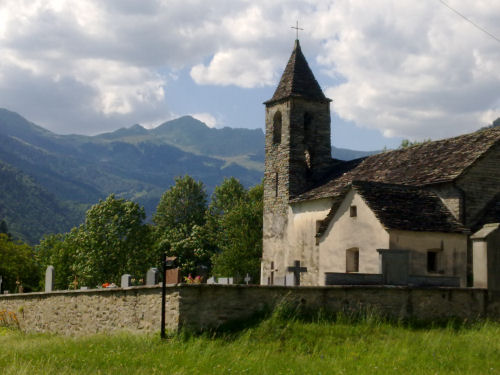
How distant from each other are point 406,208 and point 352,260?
3.36 meters

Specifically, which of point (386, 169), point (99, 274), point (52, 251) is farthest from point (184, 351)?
point (52, 251)

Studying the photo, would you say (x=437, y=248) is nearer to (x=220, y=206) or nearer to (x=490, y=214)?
(x=490, y=214)

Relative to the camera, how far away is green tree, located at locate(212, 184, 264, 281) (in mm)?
53719

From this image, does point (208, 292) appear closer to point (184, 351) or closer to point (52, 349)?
point (184, 351)

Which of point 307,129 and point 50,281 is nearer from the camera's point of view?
point 50,281

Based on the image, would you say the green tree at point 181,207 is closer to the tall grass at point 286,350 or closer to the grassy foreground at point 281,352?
the tall grass at point 286,350

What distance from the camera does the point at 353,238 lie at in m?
27.5

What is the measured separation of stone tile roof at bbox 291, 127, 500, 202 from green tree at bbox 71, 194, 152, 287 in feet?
64.3

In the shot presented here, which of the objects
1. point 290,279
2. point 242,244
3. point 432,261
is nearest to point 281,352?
point 290,279

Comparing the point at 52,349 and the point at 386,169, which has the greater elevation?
the point at 386,169

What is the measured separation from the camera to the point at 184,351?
631 inches

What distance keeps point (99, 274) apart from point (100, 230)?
3.93 m

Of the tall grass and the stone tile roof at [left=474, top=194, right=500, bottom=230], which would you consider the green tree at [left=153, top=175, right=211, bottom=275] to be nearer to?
the stone tile roof at [left=474, top=194, right=500, bottom=230]

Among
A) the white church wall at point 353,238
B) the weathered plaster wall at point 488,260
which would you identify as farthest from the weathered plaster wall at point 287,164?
the weathered plaster wall at point 488,260
